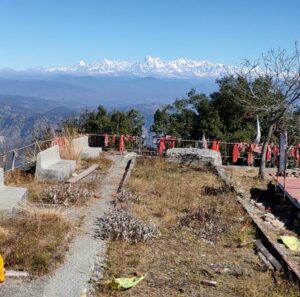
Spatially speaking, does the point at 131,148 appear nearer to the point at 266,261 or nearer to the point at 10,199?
the point at 10,199

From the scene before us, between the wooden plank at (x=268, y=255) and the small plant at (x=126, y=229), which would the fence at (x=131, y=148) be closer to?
the small plant at (x=126, y=229)

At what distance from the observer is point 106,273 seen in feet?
26.8

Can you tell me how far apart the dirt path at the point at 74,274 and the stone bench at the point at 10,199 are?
1.33 metres

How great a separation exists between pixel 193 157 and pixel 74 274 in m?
12.6

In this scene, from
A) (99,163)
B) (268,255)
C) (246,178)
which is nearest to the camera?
(268,255)

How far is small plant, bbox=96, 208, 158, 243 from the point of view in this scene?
9.77 metres

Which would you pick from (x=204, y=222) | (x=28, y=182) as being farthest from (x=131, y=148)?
(x=204, y=222)

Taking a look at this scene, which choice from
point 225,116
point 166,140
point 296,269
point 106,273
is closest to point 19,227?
point 106,273

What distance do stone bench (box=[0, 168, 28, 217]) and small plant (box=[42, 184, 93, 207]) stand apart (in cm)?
64

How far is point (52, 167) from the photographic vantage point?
15.4 m

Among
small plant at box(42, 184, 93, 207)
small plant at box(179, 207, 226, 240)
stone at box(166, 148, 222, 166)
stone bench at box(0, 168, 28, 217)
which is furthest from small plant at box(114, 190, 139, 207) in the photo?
stone at box(166, 148, 222, 166)

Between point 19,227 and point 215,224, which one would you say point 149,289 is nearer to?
point 19,227

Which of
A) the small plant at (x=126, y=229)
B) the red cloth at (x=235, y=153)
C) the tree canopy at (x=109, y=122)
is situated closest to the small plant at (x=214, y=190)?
the small plant at (x=126, y=229)

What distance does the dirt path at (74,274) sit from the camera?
7176 mm
